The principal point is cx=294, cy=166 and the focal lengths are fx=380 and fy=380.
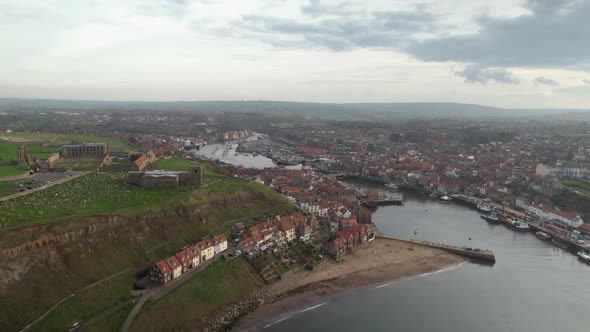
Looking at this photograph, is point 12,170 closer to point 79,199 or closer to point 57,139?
point 79,199

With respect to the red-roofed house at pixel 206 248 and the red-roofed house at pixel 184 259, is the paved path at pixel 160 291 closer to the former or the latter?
the red-roofed house at pixel 184 259

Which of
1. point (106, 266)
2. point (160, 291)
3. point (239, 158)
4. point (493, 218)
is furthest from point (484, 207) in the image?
point (239, 158)

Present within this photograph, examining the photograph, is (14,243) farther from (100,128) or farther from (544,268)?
(100,128)

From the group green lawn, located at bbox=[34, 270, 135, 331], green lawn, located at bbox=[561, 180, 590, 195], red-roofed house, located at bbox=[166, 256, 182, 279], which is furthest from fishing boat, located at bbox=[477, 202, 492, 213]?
green lawn, located at bbox=[34, 270, 135, 331]

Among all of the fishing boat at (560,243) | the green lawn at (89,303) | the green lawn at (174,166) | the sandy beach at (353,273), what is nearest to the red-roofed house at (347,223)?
the sandy beach at (353,273)

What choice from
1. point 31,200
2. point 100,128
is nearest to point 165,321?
point 31,200

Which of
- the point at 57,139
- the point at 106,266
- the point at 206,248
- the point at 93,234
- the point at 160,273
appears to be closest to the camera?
the point at 160,273

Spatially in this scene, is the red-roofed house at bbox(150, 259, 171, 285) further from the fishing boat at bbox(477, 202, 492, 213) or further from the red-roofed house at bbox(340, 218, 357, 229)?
the fishing boat at bbox(477, 202, 492, 213)

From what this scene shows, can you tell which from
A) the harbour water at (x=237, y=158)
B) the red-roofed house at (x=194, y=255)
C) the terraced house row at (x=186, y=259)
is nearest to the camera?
the terraced house row at (x=186, y=259)
